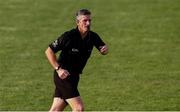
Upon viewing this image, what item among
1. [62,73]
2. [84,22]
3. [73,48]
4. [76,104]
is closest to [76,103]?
[76,104]

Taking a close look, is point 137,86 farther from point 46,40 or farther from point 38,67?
point 46,40

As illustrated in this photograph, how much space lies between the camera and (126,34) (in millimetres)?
21938

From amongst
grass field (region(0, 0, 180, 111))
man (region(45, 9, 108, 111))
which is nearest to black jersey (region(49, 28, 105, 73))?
man (region(45, 9, 108, 111))

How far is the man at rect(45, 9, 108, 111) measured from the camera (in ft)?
35.6

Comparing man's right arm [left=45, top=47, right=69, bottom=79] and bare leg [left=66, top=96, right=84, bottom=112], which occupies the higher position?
man's right arm [left=45, top=47, right=69, bottom=79]

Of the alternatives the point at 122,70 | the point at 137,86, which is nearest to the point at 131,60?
the point at 122,70

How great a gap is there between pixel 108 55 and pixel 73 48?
8.47m

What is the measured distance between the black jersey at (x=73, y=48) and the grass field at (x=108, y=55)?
3.20 meters

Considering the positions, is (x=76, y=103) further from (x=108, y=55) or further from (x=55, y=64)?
(x=108, y=55)

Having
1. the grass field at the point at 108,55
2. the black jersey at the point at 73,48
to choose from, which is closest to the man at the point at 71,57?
the black jersey at the point at 73,48

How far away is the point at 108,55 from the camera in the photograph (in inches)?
764

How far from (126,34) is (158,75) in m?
5.02

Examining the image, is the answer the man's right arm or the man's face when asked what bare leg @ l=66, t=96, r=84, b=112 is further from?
the man's face

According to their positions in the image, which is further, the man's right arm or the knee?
the knee
